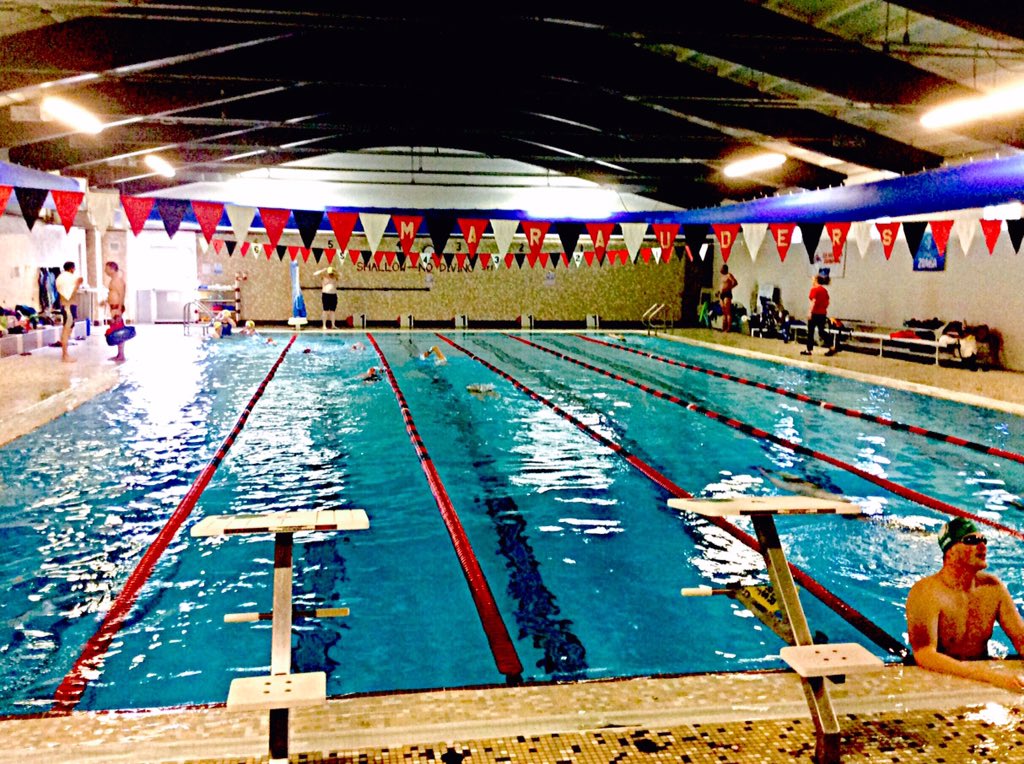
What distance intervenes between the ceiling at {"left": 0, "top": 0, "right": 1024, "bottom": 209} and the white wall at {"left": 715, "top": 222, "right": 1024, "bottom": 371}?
1.75 m

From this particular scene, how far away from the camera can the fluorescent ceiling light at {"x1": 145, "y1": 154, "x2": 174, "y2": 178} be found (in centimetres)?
1470

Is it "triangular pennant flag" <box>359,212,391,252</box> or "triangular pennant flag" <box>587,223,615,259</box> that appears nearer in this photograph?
"triangular pennant flag" <box>359,212,391,252</box>

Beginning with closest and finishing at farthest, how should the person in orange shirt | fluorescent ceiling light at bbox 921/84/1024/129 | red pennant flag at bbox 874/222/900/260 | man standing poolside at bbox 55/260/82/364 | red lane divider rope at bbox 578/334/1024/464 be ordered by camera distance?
1. fluorescent ceiling light at bbox 921/84/1024/129
2. red lane divider rope at bbox 578/334/1024/464
3. man standing poolside at bbox 55/260/82/364
4. red pennant flag at bbox 874/222/900/260
5. the person in orange shirt

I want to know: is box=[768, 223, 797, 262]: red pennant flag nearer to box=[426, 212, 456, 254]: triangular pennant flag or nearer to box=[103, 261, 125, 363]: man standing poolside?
box=[426, 212, 456, 254]: triangular pennant flag

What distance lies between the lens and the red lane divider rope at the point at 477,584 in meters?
3.56

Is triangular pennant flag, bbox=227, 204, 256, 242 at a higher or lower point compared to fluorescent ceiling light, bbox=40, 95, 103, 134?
lower

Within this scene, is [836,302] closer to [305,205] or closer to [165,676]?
[305,205]

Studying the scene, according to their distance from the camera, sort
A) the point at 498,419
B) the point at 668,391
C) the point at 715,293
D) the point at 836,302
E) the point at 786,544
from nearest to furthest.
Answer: the point at 786,544 < the point at 498,419 < the point at 668,391 < the point at 836,302 < the point at 715,293

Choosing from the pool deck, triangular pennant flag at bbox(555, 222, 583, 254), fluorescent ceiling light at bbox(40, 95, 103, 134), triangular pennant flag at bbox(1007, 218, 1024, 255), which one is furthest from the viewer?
triangular pennant flag at bbox(555, 222, 583, 254)

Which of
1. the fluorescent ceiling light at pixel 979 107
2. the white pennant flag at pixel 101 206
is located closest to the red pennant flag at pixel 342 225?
the white pennant flag at pixel 101 206

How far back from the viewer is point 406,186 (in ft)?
68.1

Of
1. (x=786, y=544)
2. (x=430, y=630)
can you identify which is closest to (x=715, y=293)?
(x=786, y=544)

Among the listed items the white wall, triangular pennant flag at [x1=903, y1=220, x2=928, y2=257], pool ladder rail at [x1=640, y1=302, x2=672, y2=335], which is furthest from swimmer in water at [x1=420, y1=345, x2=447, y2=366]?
pool ladder rail at [x1=640, y1=302, x2=672, y2=335]

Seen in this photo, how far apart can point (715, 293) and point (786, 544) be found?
1934cm
